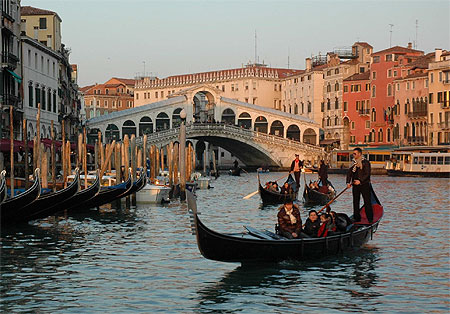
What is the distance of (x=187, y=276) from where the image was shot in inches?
399

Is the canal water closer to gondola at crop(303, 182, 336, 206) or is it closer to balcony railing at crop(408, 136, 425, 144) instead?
gondola at crop(303, 182, 336, 206)

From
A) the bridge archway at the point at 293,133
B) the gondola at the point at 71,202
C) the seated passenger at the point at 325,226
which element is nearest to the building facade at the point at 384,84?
the bridge archway at the point at 293,133

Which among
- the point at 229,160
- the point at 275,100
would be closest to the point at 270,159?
the point at 229,160

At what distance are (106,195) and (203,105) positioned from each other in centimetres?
4439

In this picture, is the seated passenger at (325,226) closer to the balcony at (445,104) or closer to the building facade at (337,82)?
the balcony at (445,104)

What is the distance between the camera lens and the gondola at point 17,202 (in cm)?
1377

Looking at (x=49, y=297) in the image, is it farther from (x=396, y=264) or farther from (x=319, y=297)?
(x=396, y=264)

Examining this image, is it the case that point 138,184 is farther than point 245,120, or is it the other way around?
point 245,120

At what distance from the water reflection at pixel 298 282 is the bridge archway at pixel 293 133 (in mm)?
49394

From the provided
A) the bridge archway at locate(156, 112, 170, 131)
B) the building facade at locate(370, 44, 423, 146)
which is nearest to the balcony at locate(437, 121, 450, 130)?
the building facade at locate(370, 44, 423, 146)

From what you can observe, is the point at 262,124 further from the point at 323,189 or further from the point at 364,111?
the point at 323,189

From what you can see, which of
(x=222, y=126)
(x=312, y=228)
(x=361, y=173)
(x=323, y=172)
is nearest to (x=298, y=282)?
(x=312, y=228)

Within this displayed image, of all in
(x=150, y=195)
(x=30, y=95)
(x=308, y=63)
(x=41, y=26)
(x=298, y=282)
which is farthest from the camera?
(x=308, y=63)

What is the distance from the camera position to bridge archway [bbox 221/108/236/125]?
59963 millimetres
